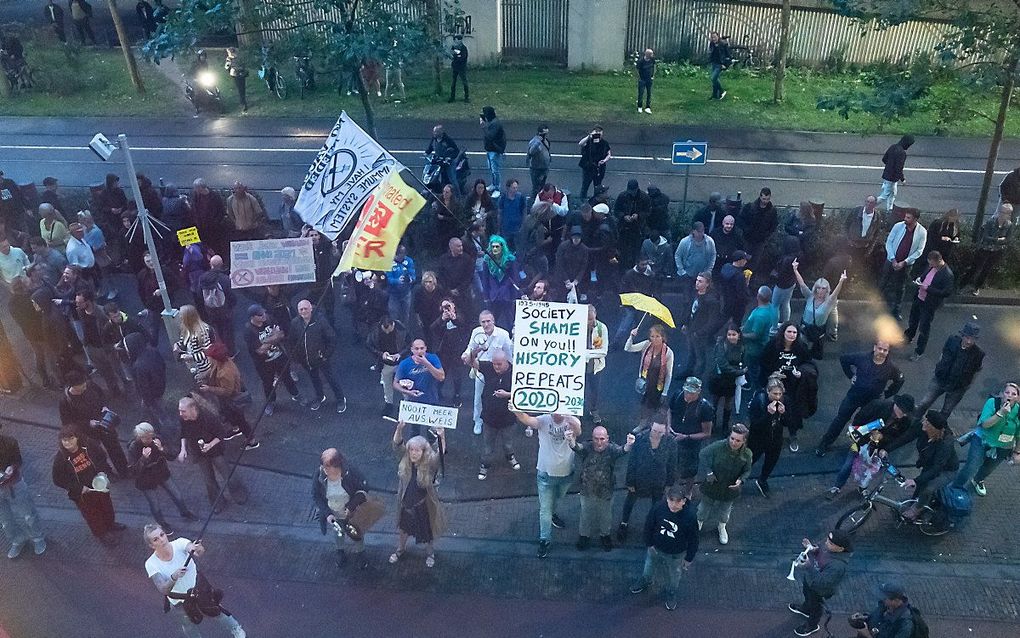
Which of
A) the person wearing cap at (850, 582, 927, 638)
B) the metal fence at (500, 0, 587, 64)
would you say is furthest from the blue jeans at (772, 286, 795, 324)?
the metal fence at (500, 0, 587, 64)

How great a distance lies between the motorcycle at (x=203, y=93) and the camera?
70.0 ft

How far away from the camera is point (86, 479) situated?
26.9 ft

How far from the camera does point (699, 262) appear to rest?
11312 millimetres

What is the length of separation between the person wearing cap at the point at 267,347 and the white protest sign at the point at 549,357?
3266 millimetres

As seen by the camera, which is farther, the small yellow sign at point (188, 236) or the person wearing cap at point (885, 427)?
the small yellow sign at point (188, 236)

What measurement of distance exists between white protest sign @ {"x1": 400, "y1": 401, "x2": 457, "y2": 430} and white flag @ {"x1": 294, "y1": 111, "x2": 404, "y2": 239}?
232cm

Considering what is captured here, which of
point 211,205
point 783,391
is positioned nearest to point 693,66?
point 211,205

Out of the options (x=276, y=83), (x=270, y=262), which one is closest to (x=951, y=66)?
(x=270, y=262)

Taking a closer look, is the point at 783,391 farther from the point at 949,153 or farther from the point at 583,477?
the point at 949,153

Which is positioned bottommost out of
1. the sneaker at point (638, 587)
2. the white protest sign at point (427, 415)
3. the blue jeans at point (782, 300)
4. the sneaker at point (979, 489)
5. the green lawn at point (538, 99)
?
the sneaker at point (638, 587)

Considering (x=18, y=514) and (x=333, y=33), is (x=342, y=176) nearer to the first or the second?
Result: (x=18, y=514)

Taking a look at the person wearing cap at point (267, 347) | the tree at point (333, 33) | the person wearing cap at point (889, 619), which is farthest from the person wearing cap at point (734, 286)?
the tree at point (333, 33)

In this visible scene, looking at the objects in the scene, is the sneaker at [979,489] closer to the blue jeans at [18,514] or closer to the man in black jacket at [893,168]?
the man in black jacket at [893,168]

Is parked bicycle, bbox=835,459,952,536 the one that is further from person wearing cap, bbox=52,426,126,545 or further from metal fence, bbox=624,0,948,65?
metal fence, bbox=624,0,948,65
